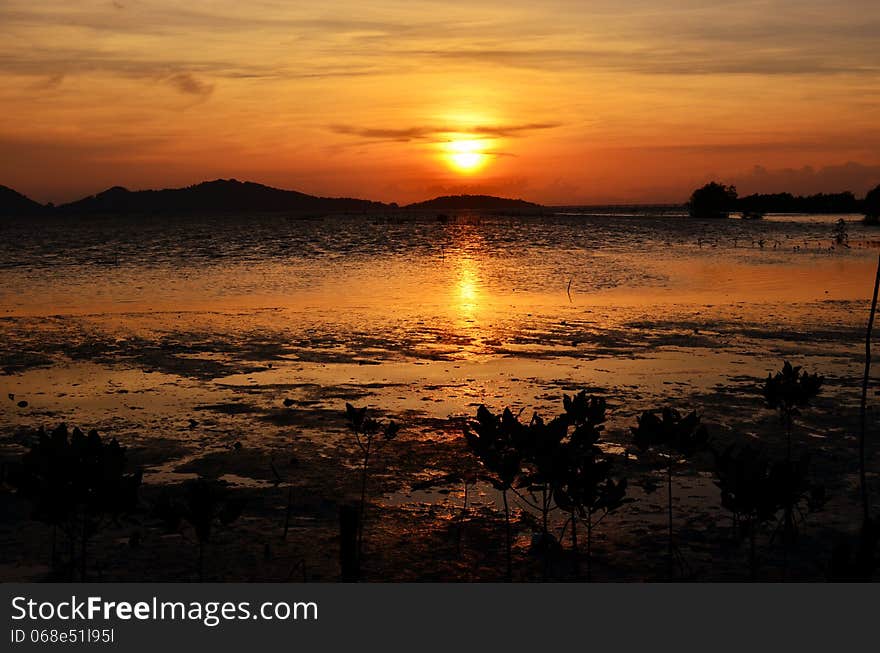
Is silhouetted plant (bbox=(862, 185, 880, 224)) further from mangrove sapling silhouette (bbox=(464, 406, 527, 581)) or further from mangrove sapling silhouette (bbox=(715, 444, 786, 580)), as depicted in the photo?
mangrove sapling silhouette (bbox=(464, 406, 527, 581))

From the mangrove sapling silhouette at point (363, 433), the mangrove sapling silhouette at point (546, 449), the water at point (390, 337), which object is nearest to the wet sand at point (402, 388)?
the water at point (390, 337)

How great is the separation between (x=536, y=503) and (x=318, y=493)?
7.65ft

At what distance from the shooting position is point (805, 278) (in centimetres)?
3434

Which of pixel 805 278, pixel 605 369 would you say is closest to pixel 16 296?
pixel 605 369

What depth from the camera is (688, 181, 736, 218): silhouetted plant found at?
12700 centimetres

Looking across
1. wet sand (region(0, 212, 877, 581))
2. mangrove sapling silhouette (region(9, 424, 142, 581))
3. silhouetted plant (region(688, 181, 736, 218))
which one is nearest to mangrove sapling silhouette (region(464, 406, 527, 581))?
wet sand (region(0, 212, 877, 581))

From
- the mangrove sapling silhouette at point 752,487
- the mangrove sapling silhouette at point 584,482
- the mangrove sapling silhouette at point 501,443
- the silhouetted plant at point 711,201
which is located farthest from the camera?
the silhouetted plant at point 711,201

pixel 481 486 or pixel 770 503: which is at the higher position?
pixel 770 503

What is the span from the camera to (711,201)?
12750cm

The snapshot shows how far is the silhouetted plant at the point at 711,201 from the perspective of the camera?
127 metres

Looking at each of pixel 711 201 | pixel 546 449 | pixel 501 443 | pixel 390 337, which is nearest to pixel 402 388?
pixel 390 337

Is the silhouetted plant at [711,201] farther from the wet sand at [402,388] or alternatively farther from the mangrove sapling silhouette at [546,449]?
the mangrove sapling silhouette at [546,449]

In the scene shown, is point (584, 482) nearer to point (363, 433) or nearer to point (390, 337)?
point (363, 433)
